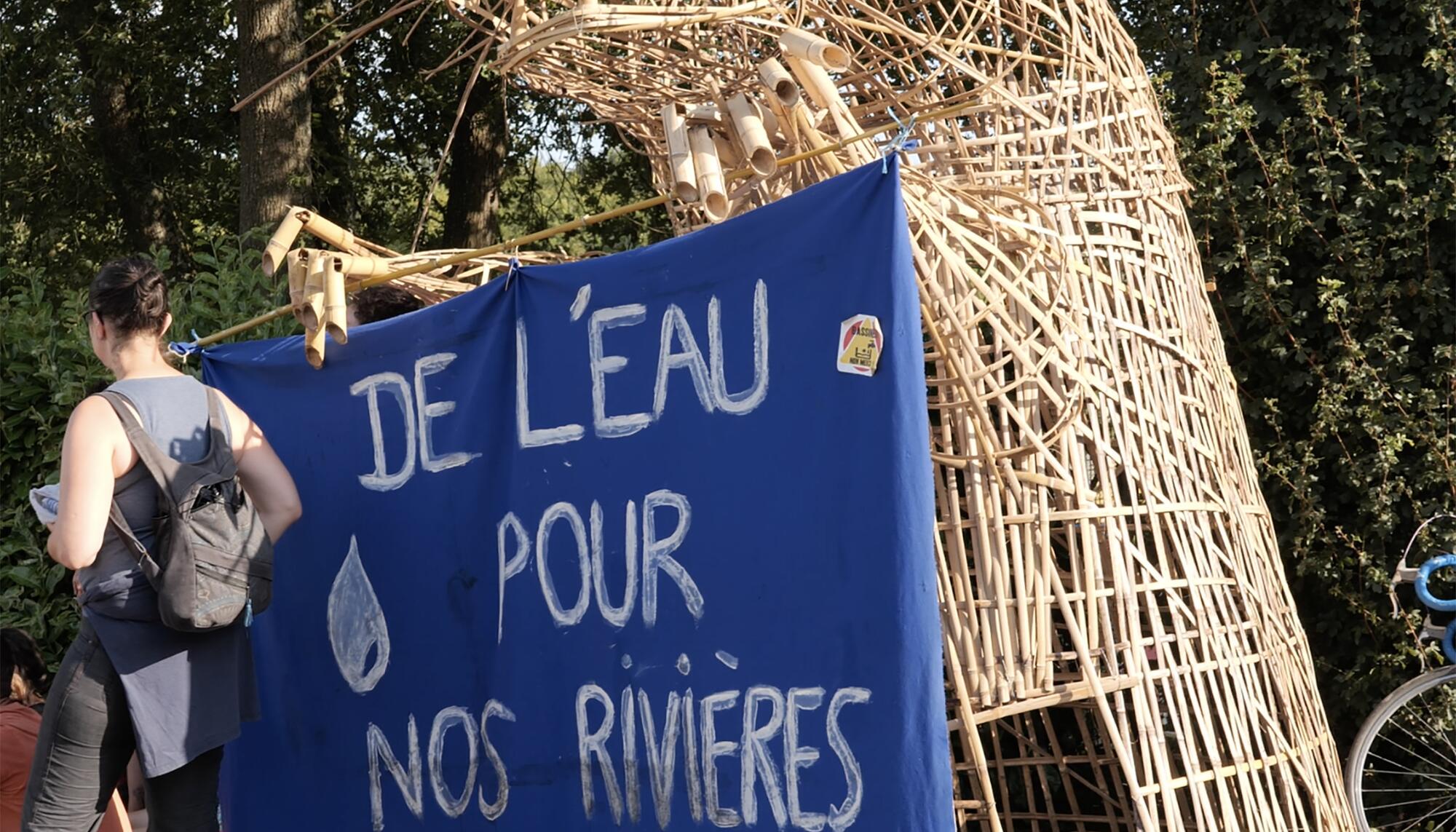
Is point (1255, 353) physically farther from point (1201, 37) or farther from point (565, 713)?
point (565, 713)

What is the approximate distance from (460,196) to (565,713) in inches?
301

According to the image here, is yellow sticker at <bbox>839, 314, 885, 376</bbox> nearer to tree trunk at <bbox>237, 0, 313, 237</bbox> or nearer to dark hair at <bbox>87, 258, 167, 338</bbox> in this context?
dark hair at <bbox>87, 258, 167, 338</bbox>

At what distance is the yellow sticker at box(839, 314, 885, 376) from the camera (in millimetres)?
2547

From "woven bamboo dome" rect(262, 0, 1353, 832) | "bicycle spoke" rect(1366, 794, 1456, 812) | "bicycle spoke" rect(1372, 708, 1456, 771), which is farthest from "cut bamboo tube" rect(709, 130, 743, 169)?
"bicycle spoke" rect(1366, 794, 1456, 812)

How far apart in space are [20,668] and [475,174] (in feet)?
22.4

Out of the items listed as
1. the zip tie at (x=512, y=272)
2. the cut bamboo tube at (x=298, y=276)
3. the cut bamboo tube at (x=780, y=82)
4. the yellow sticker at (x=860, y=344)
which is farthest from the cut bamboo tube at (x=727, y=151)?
the cut bamboo tube at (x=298, y=276)

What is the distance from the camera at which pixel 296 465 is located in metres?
3.76

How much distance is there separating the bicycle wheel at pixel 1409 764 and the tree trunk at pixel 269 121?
5701mm

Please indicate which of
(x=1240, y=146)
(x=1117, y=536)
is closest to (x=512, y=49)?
(x=1117, y=536)

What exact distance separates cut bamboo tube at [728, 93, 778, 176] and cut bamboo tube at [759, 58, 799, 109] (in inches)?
2.9

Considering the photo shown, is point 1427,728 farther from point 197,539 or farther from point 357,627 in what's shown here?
point 197,539

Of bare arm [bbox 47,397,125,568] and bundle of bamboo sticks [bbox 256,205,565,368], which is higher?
bundle of bamboo sticks [bbox 256,205,565,368]

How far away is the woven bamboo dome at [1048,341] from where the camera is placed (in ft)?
9.43

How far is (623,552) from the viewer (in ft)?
9.73
